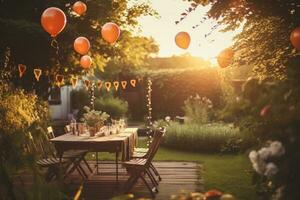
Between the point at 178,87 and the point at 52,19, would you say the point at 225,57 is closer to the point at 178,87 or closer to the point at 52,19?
the point at 52,19

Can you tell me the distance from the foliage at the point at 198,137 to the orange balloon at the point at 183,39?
5.24m

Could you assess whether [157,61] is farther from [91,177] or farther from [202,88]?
[91,177]

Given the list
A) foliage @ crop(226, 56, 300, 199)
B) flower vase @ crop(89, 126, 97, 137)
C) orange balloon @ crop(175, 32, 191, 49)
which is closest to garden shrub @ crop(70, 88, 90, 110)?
flower vase @ crop(89, 126, 97, 137)

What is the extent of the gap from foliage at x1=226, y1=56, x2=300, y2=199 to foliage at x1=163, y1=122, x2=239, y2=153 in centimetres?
863

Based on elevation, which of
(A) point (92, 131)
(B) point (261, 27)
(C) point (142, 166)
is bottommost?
(C) point (142, 166)

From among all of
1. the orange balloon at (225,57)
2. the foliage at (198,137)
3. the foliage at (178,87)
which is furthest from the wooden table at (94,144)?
the foliage at (178,87)

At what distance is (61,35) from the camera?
12.8 metres

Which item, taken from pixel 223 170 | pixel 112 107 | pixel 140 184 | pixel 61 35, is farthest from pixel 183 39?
pixel 112 107

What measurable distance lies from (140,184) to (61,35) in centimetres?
630

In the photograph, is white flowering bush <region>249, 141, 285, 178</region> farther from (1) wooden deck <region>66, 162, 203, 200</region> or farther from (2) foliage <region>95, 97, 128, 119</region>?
(2) foliage <region>95, 97, 128, 119</region>

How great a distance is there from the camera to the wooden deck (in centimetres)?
722

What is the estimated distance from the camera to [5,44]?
42.4ft

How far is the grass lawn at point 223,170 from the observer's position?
7281mm

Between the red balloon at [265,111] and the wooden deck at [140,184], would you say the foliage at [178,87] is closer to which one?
the wooden deck at [140,184]
